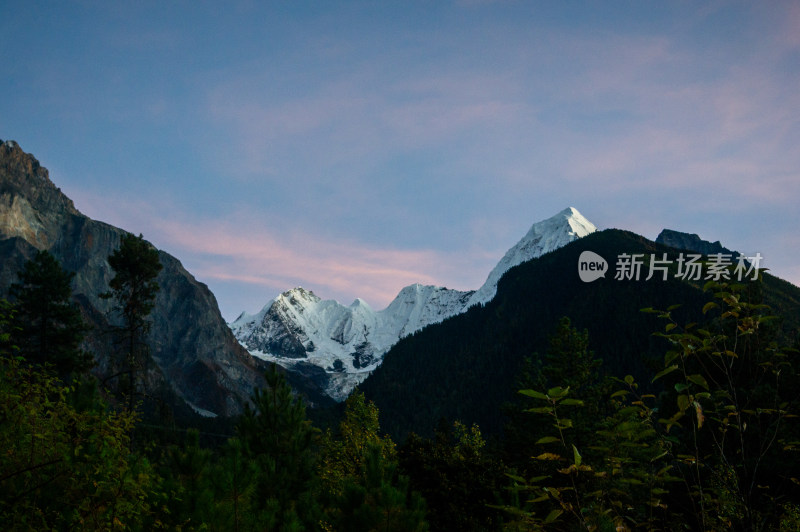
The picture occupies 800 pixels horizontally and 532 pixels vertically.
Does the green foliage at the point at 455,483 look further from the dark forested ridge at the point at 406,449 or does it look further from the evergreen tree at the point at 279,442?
the evergreen tree at the point at 279,442

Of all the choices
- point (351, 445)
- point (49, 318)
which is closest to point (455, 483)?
point (351, 445)

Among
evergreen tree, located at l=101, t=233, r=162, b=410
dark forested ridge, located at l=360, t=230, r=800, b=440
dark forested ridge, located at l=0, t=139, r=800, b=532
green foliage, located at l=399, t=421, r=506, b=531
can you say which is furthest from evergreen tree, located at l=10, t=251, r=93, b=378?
dark forested ridge, located at l=360, t=230, r=800, b=440

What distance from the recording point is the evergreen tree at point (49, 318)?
29.2 metres

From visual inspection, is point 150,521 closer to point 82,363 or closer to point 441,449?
point 441,449

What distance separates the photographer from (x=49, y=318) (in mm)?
30328

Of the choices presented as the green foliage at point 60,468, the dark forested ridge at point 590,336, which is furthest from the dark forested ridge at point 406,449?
the dark forested ridge at point 590,336

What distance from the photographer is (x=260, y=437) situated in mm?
21297

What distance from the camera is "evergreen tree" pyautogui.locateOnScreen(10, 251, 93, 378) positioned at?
1150 inches

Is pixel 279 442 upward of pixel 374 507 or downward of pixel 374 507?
downward

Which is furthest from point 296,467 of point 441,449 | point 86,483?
point 86,483

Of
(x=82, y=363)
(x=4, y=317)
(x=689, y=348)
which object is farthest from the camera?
(x=82, y=363)

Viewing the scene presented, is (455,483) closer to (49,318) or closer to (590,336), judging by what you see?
(49,318)

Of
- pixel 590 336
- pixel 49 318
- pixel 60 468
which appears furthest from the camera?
pixel 590 336

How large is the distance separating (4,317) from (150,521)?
3.90m
